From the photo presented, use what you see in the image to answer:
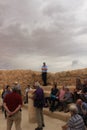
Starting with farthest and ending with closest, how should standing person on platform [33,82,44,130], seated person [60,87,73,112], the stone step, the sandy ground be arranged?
seated person [60,87,73,112]
the stone step
the sandy ground
standing person on platform [33,82,44,130]

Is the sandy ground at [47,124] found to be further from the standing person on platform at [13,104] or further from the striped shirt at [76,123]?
the striped shirt at [76,123]

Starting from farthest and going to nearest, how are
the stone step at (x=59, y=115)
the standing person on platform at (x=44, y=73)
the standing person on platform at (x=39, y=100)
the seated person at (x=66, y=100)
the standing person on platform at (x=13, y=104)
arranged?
the standing person on platform at (x=44, y=73) < the seated person at (x=66, y=100) < the stone step at (x=59, y=115) < the standing person on platform at (x=39, y=100) < the standing person on platform at (x=13, y=104)

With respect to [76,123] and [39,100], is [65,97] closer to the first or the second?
[39,100]

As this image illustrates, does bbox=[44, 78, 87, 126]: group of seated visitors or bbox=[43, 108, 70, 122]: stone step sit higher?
bbox=[44, 78, 87, 126]: group of seated visitors

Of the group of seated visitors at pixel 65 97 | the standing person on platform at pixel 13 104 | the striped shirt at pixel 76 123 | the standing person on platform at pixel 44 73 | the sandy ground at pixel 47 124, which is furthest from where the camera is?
the standing person on platform at pixel 44 73

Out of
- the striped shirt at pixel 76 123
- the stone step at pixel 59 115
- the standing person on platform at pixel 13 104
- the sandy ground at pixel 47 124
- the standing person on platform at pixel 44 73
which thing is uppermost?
the standing person on platform at pixel 44 73

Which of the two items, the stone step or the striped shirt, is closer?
the striped shirt

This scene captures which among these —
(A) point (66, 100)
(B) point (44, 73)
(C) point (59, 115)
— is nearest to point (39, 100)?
(C) point (59, 115)

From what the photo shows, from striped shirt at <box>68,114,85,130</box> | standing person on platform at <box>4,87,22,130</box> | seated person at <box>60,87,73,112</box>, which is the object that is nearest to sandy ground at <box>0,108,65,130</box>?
seated person at <box>60,87,73,112</box>

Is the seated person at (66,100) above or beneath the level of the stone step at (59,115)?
above

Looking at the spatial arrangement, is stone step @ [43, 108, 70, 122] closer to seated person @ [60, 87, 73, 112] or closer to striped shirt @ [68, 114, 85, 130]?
seated person @ [60, 87, 73, 112]

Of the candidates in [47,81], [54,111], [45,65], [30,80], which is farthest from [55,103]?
[30,80]

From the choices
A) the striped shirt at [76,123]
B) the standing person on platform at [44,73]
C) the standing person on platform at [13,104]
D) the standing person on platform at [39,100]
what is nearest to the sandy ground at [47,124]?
the standing person on platform at [39,100]

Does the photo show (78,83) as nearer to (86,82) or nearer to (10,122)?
(86,82)
